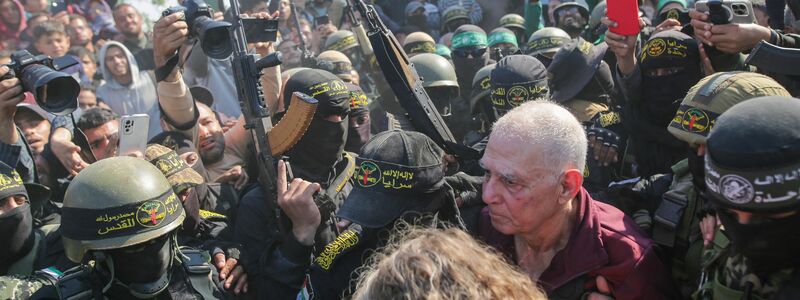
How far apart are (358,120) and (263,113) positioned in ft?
3.88

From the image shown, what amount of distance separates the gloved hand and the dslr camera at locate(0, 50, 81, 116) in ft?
9.83

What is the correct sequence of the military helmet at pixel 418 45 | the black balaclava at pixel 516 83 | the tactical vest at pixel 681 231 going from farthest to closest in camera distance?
the military helmet at pixel 418 45 < the black balaclava at pixel 516 83 < the tactical vest at pixel 681 231

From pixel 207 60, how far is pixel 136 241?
5014 millimetres

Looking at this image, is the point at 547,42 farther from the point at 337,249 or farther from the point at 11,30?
the point at 11,30

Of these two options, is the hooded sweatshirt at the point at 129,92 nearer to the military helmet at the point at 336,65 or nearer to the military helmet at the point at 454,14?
the military helmet at the point at 336,65

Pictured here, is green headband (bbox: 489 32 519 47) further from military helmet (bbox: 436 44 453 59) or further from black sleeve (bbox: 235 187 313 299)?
black sleeve (bbox: 235 187 313 299)

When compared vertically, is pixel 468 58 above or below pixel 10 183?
below

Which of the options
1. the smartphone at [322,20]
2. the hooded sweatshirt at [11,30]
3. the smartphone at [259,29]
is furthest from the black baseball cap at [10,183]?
the smartphone at [322,20]

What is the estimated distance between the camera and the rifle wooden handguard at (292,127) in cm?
384

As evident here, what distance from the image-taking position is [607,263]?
253 cm

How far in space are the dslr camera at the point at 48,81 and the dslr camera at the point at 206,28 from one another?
28.0 inches

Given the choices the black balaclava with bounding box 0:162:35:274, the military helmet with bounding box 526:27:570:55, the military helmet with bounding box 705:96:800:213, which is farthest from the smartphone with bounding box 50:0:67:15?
the military helmet with bounding box 705:96:800:213

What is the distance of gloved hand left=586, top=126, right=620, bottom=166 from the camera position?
4215 mm

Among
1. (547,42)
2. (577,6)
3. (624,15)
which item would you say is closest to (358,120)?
(624,15)
